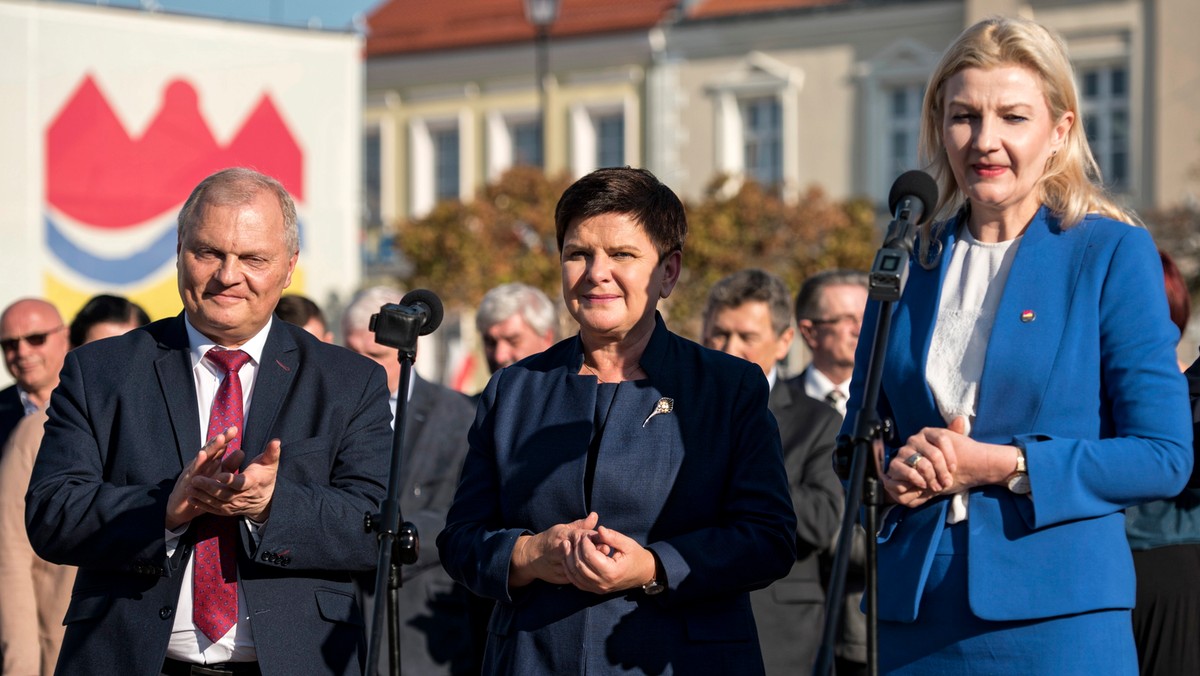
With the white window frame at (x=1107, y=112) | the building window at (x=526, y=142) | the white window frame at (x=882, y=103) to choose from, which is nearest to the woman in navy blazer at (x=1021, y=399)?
the white window frame at (x=1107, y=112)

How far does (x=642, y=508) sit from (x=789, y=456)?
2.92 metres

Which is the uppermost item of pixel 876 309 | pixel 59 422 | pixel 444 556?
pixel 876 309

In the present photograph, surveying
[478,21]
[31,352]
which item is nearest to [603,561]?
[31,352]

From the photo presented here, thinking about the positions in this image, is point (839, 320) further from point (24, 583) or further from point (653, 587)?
point (653, 587)

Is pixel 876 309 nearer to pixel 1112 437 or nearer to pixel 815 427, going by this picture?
pixel 1112 437

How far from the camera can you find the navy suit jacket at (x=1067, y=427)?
3.46 m

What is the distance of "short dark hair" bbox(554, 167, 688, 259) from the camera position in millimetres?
4066

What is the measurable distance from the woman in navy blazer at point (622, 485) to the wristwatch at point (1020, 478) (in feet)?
2.12

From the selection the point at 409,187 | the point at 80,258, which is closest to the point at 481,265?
the point at 80,258

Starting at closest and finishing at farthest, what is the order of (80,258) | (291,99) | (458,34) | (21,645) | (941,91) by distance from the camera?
(941,91)
(21,645)
(80,258)
(291,99)
(458,34)

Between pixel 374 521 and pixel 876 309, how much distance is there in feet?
4.14

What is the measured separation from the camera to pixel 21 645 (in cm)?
616

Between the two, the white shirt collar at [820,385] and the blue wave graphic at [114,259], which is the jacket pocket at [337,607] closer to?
the white shirt collar at [820,385]

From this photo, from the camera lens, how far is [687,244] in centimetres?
2756
